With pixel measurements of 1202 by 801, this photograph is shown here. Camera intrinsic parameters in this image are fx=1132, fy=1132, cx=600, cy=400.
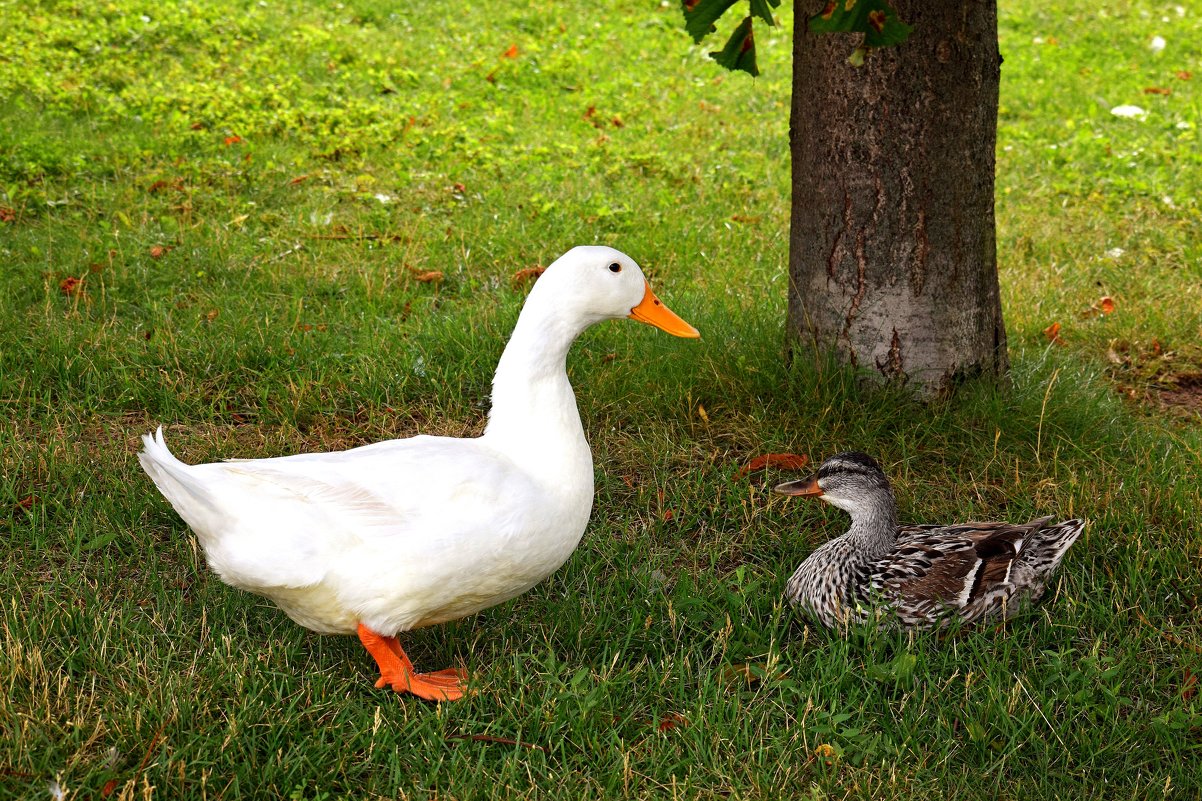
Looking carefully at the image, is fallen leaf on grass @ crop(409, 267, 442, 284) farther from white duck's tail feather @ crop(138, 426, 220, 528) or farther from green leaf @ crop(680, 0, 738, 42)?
green leaf @ crop(680, 0, 738, 42)

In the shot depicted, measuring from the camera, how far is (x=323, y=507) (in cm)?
316

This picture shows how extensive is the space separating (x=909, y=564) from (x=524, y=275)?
2.97 metres

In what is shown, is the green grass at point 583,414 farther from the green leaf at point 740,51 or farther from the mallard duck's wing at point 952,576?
the green leaf at point 740,51

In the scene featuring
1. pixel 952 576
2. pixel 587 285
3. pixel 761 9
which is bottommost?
pixel 952 576

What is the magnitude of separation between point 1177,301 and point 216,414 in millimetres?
4789

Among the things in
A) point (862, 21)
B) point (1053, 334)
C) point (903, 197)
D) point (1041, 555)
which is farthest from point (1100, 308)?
point (862, 21)

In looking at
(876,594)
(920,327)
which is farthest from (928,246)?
(876,594)

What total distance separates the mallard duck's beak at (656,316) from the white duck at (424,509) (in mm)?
108

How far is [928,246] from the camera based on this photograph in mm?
4391

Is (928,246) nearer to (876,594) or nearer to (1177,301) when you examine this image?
(876,594)

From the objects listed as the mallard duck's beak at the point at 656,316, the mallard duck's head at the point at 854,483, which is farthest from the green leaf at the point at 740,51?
the mallard duck's head at the point at 854,483

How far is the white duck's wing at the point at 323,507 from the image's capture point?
121 inches

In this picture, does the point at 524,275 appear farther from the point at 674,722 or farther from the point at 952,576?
the point at 674,722

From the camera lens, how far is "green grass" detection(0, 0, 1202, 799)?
9.84 ft
